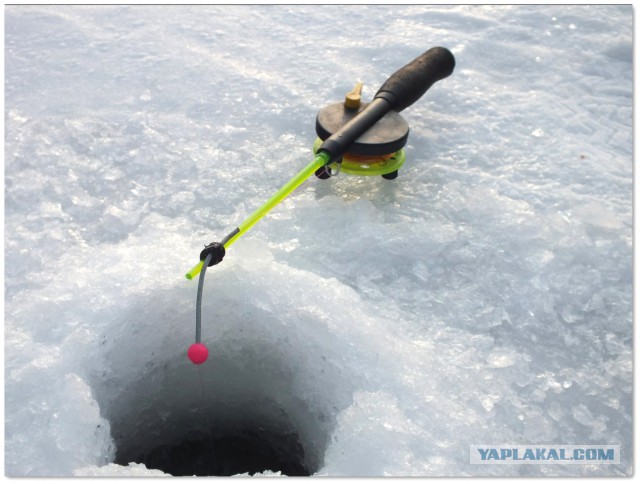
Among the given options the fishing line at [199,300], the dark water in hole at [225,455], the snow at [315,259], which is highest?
the fishing line at [199,300]

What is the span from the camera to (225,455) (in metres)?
1.61

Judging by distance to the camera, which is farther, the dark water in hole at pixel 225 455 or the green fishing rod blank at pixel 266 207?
the dark water in hole at pixel 225 455

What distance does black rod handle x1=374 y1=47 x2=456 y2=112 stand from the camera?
168 centimetres

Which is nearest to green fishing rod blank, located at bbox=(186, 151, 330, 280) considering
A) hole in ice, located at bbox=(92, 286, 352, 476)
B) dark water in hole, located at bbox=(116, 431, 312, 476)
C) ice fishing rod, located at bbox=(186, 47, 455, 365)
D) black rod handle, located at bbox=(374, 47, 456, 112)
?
ice fishing rod, located at bbox=(186, 47, 455, 365)

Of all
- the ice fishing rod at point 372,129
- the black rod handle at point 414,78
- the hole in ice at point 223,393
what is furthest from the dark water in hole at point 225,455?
the black rod handle at point 414,78

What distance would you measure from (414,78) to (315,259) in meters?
0.62

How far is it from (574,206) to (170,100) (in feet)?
4.19

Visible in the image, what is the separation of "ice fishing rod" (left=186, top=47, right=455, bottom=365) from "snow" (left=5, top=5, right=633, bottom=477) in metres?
0.08

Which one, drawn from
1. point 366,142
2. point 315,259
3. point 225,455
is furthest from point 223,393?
point 366,142

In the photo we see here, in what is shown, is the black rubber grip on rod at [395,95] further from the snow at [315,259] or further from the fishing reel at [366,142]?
the snow at [315,259]

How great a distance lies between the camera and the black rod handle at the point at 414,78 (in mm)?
1680

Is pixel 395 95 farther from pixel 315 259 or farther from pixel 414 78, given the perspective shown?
pixel 315 259

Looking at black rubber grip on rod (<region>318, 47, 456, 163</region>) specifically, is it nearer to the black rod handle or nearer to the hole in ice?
the black rod handle

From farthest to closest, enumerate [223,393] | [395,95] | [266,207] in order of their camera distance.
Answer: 1. [395,95]
2. [223,393]
3. [266,207]
